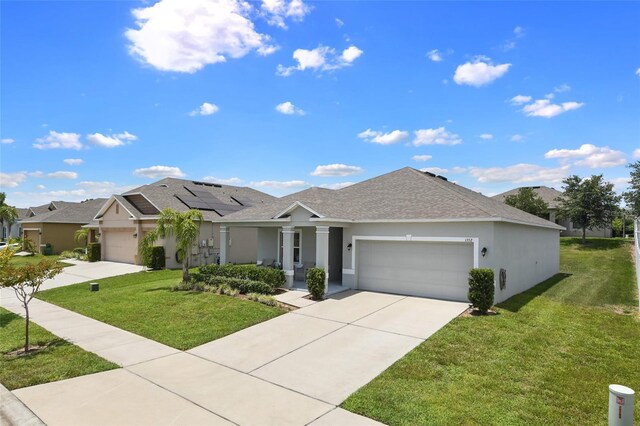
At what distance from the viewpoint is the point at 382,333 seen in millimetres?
9664

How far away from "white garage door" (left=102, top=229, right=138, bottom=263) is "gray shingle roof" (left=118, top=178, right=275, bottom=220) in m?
2.32

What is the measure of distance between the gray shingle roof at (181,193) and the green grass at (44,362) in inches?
590

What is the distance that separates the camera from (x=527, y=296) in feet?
48.3

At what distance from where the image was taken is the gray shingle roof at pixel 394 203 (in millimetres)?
13734

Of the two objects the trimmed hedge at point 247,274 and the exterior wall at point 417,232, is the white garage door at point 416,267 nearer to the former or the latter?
the exterior wall at point 417,232

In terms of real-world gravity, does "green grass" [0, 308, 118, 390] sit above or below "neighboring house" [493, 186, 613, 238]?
below

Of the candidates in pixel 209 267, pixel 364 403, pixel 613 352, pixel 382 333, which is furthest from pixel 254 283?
pixel 613 352

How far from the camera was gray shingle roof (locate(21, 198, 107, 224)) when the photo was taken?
35.8 meters

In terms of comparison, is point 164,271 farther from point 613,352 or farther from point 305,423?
point 613,352

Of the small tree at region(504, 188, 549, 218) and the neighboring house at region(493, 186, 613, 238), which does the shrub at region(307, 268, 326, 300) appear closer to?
the small tree at region(504, 188, 549, 218)

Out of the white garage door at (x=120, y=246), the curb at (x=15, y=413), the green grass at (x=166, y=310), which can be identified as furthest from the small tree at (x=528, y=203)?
the curb at (x=15, y=413)

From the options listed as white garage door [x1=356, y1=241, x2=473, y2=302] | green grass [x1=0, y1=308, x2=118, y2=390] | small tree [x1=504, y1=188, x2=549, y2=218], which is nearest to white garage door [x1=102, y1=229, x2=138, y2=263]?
green grass [x1=0, y1=308, x2=118, y2=390]

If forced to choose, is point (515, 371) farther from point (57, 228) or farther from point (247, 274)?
point (57, 228)

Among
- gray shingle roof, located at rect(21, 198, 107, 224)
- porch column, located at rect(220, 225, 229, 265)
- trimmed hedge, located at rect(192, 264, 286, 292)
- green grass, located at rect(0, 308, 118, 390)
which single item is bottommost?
green grass, located at rect(0, 308, 118, 390)
